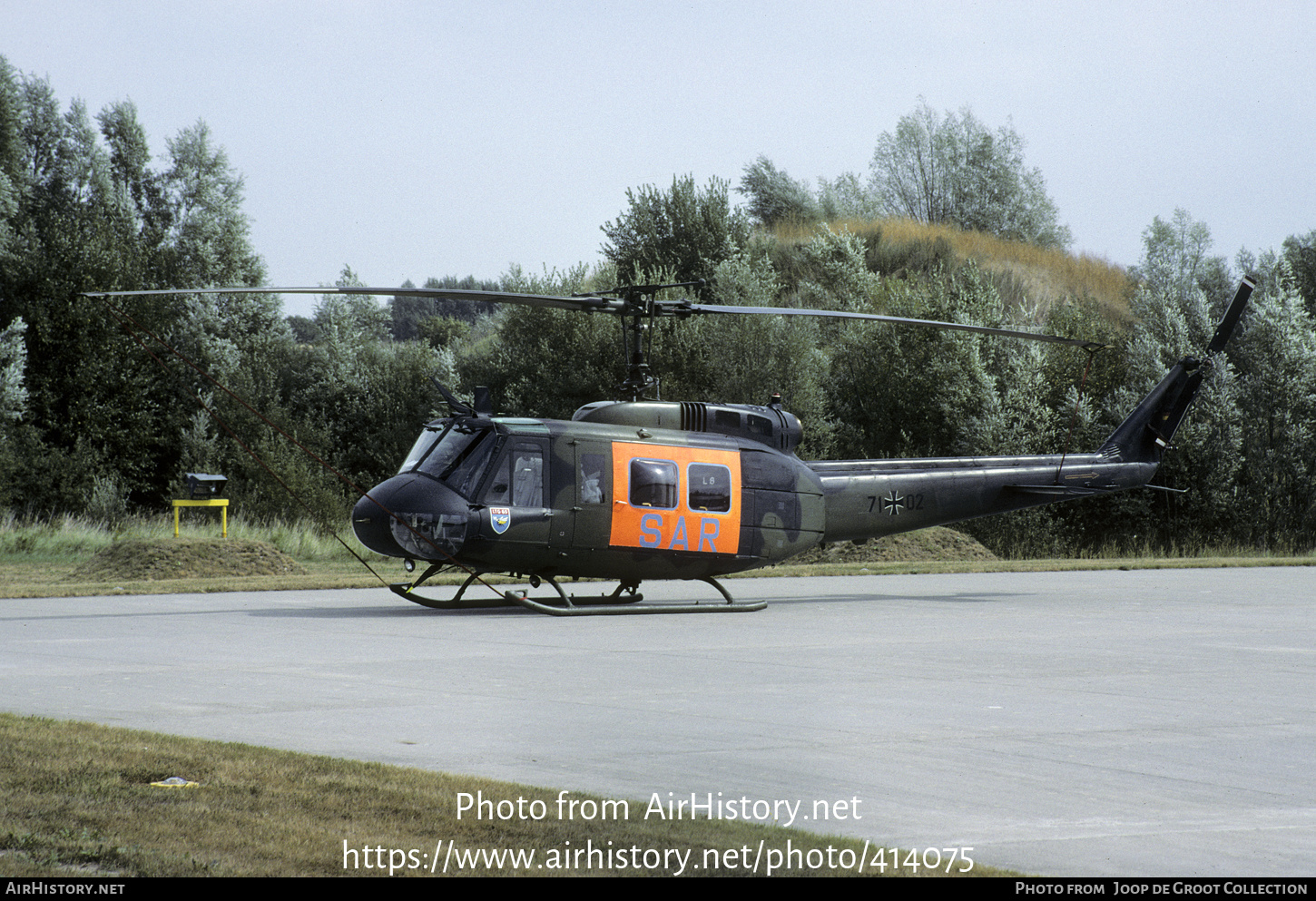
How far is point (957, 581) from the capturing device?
2025cm

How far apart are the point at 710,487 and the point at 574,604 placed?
223 centimetres

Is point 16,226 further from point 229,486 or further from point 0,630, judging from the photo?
point 0,630

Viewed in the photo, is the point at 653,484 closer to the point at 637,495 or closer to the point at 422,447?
the point at 637,495

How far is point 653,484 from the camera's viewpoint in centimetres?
1492

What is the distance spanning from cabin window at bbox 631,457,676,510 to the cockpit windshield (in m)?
1.79

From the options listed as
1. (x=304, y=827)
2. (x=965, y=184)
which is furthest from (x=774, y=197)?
(x=304, y=827)

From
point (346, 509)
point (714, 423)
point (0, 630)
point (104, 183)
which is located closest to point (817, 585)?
point (714, 423)

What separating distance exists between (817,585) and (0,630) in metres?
11.8

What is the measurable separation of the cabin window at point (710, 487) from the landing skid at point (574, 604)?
109 centimetres

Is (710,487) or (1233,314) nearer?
(710,487)

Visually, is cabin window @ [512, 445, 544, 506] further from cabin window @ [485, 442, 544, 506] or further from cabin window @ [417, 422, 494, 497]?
cabin window @ [417, 422, 494, 497]

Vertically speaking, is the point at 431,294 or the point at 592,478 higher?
the point at 431,294

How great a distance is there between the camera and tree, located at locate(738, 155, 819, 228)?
54.1 metres

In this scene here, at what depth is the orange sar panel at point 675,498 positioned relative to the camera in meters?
14.8
